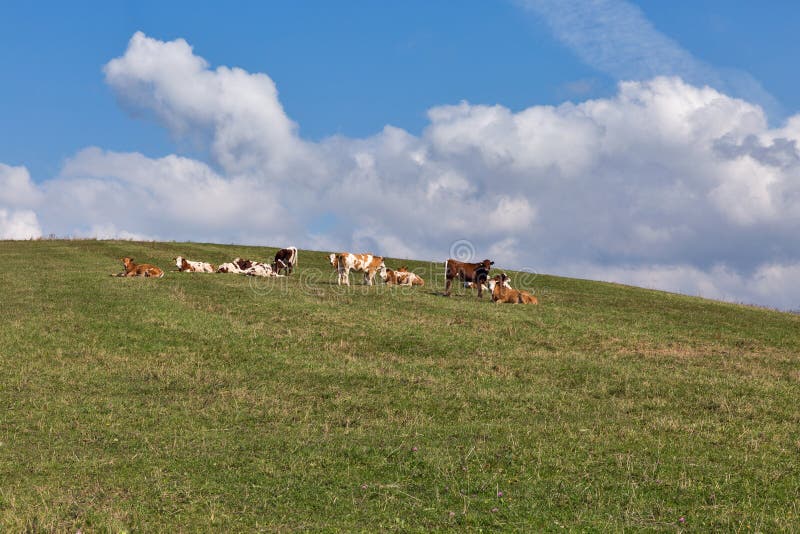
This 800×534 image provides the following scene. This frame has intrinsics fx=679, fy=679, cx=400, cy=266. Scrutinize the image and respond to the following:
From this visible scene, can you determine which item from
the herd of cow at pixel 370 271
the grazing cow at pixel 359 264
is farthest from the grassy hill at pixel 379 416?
the grazing cow at pixel 359 264

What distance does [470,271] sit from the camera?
116 ft

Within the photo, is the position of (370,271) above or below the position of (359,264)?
below

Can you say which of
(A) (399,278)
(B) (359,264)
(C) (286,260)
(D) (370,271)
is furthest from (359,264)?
(C) (286,260)

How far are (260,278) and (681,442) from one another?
27857 millimetres

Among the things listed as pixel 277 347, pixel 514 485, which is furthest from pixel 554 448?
pixel 277 347

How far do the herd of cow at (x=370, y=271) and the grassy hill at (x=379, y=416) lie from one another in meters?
3.21

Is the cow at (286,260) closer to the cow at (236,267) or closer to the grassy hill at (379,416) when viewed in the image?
the cow at (236,267)

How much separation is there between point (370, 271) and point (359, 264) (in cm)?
74

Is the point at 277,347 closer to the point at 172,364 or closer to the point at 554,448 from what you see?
the point at 172,364

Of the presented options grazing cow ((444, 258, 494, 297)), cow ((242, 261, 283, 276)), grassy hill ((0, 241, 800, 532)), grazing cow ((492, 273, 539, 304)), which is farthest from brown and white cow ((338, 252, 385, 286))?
grazing cow ((492, 273, 539, 304))

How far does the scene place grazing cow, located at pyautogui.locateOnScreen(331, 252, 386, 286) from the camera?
38.1 meters

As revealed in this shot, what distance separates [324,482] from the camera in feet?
37.5

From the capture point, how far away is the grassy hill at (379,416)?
1055 centimetres

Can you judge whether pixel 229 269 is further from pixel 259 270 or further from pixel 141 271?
pixel 141 271
